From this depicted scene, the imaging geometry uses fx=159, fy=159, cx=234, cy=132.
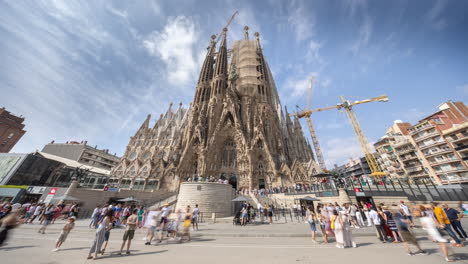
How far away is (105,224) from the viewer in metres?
4.86

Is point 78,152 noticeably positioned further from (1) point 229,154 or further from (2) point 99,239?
(2) point 99,239

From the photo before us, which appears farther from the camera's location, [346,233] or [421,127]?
[421,127]

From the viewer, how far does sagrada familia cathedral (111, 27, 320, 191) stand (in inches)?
1057

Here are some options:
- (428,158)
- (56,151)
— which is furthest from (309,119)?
(56,151)

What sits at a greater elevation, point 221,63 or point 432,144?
point 221,63

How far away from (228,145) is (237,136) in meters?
2.70

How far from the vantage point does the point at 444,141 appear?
2916 cm

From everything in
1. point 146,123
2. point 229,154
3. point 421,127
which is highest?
point 146,123

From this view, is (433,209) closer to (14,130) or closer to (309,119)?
(309,119)

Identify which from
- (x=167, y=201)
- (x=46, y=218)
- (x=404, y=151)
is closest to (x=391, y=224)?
(x=46, y=218)

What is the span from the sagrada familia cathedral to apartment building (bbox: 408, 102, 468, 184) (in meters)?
21.5

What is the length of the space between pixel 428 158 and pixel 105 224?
49.9 m

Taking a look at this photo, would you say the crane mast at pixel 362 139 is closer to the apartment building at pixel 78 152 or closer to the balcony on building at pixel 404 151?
the balcony on building at pixel 404 151

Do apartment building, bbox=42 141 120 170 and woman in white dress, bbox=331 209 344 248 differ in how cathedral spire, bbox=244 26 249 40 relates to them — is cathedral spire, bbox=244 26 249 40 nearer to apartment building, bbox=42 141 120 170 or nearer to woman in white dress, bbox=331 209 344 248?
apartment building, bbox=42 141 120 170
